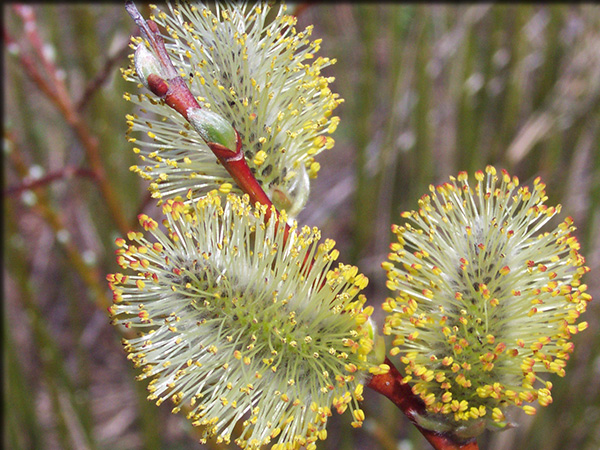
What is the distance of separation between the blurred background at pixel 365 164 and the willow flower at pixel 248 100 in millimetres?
557

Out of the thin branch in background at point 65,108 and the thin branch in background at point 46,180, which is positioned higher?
the thin branch in background at point 65,108

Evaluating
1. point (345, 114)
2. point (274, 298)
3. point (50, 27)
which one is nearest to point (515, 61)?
point (345, 114)

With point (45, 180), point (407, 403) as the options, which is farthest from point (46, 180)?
point (407, 403)

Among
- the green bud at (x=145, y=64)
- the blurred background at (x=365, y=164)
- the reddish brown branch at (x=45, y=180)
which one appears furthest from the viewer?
the blurred background at (x=365, y=164)

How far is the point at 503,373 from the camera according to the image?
1.81 ft

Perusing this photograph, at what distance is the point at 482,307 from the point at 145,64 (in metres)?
0.39

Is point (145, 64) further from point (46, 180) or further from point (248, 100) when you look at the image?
point (46, 180)

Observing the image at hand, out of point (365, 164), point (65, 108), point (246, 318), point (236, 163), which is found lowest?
point (246, 318)

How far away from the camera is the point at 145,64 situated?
493 mm

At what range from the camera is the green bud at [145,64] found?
1.61 ft

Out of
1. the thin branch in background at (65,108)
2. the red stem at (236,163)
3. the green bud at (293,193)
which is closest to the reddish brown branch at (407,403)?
the red stem at (236,163)

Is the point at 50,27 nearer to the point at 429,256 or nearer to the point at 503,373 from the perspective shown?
the point at 429,256

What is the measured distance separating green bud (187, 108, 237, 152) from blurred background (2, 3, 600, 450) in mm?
670

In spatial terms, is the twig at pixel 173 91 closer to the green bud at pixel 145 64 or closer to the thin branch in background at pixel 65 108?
the green bud at pixel 145 64
